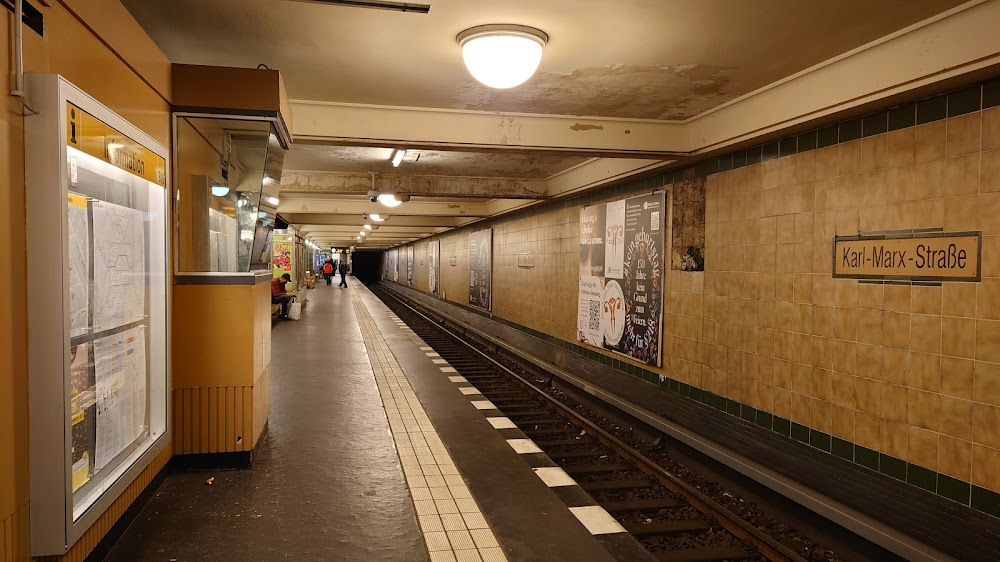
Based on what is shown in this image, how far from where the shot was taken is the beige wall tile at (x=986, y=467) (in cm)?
380

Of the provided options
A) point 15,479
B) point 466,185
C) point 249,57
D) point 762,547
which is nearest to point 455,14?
point 249,57

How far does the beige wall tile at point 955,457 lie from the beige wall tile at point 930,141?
6.44 ft

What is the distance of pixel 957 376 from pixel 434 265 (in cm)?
2221

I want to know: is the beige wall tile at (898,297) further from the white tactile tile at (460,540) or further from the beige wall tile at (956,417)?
the white tactile tile at (460,540)

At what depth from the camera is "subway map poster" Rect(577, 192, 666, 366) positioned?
816 centimetres

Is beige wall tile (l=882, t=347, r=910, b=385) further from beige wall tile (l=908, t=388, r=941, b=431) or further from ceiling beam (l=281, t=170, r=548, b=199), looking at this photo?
ceiling beam (l=281, t=170, r=548, b=199)

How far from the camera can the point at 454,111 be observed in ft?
20.3

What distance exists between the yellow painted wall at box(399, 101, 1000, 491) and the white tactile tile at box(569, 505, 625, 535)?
7.32 feet

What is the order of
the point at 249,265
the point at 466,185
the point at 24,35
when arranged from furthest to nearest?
the point at 466,185
the point at 249,265
the point at 24,35

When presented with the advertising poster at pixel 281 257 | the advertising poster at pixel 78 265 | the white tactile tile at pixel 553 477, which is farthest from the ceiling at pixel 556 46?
the advertising poster at pixel 281 257

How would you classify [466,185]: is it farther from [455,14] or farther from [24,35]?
[24,35]

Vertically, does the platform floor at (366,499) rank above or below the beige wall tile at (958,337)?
below

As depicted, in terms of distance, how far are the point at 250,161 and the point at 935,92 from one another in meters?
5.00

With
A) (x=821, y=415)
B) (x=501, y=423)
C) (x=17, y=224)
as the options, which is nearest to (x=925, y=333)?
(x=821, y=415)
